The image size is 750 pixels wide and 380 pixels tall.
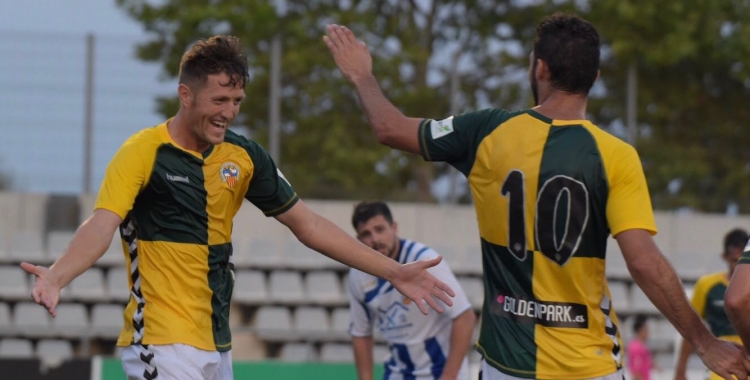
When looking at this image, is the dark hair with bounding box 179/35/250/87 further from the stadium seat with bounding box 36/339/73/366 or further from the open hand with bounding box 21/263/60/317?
the stadium seat with bounding box 36/339/73/366

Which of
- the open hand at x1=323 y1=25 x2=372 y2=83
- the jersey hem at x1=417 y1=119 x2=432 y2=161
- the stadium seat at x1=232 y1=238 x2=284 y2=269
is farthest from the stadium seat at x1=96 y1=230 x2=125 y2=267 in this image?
the jersey hem at x1=417 y1=119 x2=432 y2=161

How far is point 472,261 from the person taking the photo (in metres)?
14.4

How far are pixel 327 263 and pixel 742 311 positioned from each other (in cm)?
1036

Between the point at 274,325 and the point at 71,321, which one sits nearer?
the point at 71,321

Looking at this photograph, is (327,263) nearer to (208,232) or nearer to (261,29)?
(261,29)

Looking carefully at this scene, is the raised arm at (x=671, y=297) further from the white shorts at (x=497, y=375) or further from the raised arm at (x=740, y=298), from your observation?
the white shorts at (x=497, y=375)

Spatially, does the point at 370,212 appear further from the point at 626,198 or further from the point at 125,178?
the point at 626,198

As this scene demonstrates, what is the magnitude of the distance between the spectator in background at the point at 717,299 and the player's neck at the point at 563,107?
3995 mm

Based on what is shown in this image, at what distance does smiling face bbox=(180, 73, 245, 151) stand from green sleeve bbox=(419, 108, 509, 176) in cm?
89

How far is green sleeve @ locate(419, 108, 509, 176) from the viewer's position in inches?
175

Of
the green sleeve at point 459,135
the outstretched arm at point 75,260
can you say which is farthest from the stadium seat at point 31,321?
the green sleeve at point 459,135

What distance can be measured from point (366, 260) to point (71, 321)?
9.10 meters

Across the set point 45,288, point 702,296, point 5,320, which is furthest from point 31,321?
point 45,288

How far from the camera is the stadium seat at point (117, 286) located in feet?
45.0
